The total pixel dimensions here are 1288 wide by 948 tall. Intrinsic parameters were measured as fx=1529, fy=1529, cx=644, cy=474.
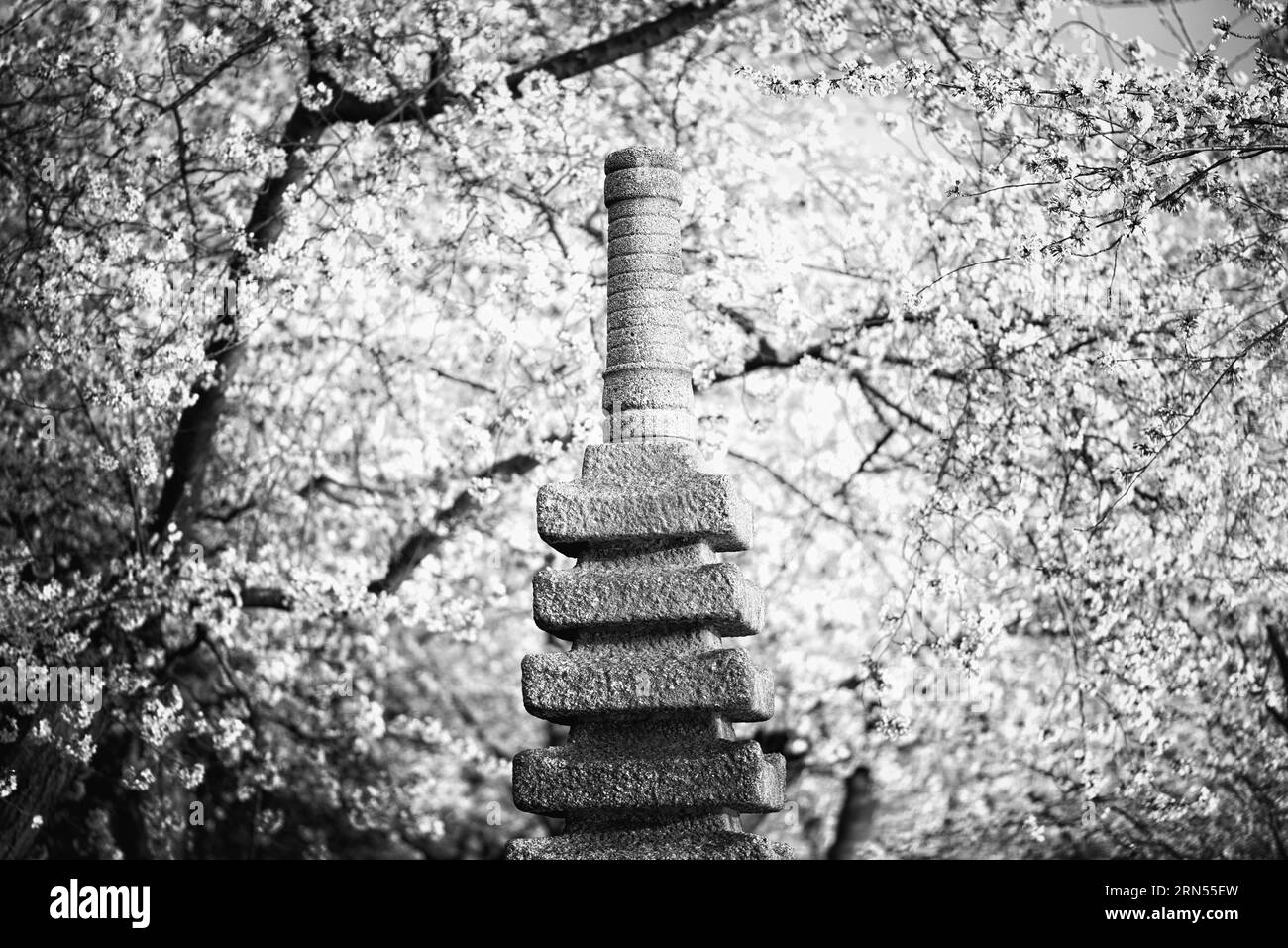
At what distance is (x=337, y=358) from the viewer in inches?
591

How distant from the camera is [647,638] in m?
7.73

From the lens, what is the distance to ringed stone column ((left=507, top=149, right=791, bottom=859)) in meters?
7.40

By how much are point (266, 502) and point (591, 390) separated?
3.73 m

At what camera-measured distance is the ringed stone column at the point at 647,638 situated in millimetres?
7398

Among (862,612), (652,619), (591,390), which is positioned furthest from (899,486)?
(652,619)
